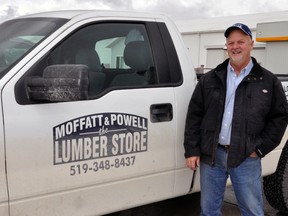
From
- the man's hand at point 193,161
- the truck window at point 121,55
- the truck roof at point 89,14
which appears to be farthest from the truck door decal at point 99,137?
the truck roof at point 89,14

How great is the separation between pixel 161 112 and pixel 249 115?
59 cm

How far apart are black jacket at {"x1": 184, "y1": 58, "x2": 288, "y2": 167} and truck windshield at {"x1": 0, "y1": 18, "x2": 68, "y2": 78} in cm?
112

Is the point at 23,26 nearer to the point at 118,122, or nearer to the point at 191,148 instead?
the point at 118,122

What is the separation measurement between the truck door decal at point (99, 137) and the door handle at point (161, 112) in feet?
0.28

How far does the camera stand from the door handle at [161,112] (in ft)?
9.14

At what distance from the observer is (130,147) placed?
2666mm

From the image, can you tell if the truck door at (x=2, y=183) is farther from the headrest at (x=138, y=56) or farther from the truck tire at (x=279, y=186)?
the truck tire at (x=279, y=186)

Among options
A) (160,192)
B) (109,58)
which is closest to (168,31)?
(109,58)

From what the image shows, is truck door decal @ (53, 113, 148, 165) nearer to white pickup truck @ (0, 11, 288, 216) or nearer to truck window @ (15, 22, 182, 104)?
white pickup truck @ (0, 11, 288, 216)

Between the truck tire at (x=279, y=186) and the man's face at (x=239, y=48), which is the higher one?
the man's face at (x=239, y=48)

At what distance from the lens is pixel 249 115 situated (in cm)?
262

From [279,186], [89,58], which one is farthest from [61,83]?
[279,186]

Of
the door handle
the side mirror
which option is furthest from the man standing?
the side mirror

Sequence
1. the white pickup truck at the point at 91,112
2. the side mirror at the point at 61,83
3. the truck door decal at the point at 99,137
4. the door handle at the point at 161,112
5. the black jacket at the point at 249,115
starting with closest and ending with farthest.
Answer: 1. the side mirror at the point at 61,83
2. the white pickup truck at the point at 91,112
3. the truck door decal at the point at 99,137
4. the black jacket at the point at 249,115
5. the door handle at the point at 161,112
